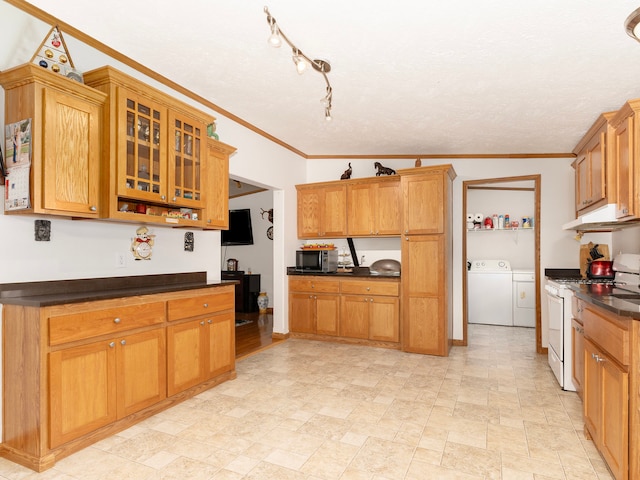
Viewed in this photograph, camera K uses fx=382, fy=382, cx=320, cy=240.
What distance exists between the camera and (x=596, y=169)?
3.27 meters

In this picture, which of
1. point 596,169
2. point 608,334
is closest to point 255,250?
point 596,169

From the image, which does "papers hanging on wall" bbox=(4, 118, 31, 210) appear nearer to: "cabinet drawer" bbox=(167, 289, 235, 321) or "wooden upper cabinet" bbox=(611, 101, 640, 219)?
"cabinet drawer" bbox=(167, 289, 235, 321)

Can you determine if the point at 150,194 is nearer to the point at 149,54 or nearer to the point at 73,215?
the point at 73,215

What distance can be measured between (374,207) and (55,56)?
3.55 metres

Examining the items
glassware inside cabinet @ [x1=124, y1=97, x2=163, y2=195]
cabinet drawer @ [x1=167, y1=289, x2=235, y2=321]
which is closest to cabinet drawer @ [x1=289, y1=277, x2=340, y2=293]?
cabinet drawer @ [x1=167, y1=289, x2=235, y2=321]

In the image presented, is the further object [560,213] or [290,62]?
[560,213]

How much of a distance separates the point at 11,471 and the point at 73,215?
4.56ft

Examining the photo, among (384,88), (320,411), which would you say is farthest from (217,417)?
(384,88)

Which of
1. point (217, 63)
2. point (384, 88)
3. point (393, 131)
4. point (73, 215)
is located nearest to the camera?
point (73, 215)

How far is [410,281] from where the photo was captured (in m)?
4.43

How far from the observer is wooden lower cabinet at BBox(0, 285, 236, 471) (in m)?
2.00

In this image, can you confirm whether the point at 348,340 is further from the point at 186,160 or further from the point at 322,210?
the point at 186,160

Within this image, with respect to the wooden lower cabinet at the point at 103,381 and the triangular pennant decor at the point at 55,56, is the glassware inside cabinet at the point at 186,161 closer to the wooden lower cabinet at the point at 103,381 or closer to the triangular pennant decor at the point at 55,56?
the triangular pennant decor at the point at 55,56

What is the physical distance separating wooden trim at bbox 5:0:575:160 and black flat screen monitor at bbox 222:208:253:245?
98.7 inches
